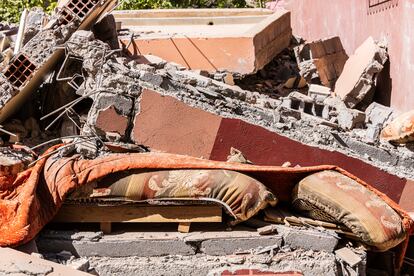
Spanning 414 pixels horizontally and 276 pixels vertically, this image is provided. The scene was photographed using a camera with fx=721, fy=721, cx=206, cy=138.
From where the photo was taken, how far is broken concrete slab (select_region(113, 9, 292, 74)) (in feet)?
29.3

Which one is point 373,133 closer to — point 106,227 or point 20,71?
point 106,227

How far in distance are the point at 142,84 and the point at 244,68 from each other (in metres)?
2.62

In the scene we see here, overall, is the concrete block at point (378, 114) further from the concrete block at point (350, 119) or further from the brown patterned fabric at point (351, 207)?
the brown patterned fabric at point (351, 207)

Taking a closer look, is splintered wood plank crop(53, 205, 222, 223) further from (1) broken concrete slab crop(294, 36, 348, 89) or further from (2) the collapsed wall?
(1) broken concrete slab crop(294, 36, 348, 89)

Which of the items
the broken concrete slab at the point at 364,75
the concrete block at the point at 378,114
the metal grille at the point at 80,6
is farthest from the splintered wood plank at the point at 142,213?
the broken concrete slab at the point at 364,75

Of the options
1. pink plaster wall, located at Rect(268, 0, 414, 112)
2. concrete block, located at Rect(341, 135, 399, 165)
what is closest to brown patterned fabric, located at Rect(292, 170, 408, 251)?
concrete block, located at Rect(341, 135, 399, 165)

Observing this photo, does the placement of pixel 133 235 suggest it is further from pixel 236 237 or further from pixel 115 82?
pixel 115 82

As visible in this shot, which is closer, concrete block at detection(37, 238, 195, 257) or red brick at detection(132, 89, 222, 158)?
concrete block at detection(37, 238, 195, 257)

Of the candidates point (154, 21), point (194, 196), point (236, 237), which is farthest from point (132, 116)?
point (154, 21)

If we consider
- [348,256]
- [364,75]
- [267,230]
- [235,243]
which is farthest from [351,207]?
[364,75]

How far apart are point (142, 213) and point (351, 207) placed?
1.77 meters

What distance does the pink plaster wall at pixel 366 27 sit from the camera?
8047 mm

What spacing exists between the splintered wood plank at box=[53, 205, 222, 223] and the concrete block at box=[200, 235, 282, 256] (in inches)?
7.7

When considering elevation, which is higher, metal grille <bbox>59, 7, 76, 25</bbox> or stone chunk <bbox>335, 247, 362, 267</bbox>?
metal grille <bbox>59, 7, 76, 25</bbox>
